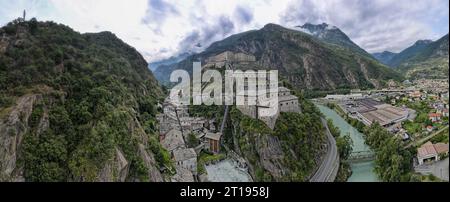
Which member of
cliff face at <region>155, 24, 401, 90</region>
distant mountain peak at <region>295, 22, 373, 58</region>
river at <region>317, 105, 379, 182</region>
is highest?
distant mountain peak at <region>295, 22, 373, 58</region>

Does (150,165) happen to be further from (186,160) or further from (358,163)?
(358,163)

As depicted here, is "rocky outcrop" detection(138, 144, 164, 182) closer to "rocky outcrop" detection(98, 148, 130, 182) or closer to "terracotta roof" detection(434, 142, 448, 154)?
"rocky outcrop" detection(98, 148, 130, 182)

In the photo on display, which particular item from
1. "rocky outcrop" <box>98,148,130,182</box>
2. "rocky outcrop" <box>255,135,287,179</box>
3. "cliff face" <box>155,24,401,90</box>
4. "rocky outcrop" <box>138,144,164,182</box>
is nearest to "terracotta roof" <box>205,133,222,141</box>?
"rocky outcrop" <box>255,135,287,179</box>

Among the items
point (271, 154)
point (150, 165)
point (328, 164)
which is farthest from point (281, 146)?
point (150, 165)

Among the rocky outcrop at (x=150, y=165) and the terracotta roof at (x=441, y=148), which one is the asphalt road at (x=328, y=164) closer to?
the terracotta roof at (x=441, y=148)
